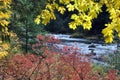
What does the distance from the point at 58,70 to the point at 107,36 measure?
7925mm

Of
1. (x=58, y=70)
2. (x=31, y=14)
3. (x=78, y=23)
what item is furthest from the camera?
(x=31, y=14)

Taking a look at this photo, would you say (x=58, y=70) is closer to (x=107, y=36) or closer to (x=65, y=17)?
(x=107, y=36)

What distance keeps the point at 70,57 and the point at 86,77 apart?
69cm

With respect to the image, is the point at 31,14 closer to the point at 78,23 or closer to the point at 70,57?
the point at 70,57

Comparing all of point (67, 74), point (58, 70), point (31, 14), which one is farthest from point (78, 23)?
point (31, 14)

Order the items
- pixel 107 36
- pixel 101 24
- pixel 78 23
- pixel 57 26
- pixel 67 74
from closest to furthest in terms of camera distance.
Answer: pixel 107 36 < pixel 78 23 < pixel 67 74 < pixel 101 24 < pixel 57 26

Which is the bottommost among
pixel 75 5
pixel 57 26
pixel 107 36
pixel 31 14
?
pixel 57 26

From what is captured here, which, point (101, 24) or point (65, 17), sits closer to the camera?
point (101, 24)

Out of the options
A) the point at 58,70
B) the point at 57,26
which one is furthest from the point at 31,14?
the point at 57,26

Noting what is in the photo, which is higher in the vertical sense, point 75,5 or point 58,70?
point 75,5

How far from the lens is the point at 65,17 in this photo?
67875 mm

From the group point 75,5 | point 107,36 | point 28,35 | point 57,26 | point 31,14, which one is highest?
point 75,5

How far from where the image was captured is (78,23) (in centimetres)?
285

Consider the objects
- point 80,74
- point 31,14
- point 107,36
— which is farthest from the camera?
point 31,14
